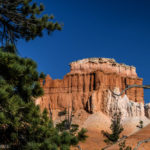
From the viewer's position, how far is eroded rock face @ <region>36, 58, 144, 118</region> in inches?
2276

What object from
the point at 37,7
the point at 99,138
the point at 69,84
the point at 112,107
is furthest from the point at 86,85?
the point at 37,7

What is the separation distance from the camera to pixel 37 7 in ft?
32.0

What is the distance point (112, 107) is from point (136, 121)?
638 centimetres

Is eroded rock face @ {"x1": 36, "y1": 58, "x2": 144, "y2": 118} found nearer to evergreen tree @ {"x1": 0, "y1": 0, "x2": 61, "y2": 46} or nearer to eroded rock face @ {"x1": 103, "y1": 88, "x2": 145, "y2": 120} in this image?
eroded rock face @ {"x1": 103, "y1": 88, "x2": 145, "y2": 120}

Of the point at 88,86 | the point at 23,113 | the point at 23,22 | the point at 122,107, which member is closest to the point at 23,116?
the point at 23,113

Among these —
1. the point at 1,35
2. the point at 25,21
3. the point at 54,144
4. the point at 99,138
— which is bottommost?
the point at 99,138

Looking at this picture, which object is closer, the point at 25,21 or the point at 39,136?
the point at 39,136

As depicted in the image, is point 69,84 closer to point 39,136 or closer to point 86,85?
point 86,85

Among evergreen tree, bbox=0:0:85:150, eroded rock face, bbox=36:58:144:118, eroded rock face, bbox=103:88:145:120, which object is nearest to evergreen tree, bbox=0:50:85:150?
evergreen tree, bbox=0:0:85:150

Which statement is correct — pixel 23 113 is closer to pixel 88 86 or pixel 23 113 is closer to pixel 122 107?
pixel 122 107

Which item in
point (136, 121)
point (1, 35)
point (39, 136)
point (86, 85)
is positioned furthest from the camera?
point (86, 85)

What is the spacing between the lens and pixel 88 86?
61.6 m

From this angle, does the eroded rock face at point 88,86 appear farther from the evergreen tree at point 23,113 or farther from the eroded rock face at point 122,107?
the evergreen tree at point 23,113

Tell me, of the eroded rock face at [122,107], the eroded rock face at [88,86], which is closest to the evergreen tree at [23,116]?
the eroded rock face at [88,86]
